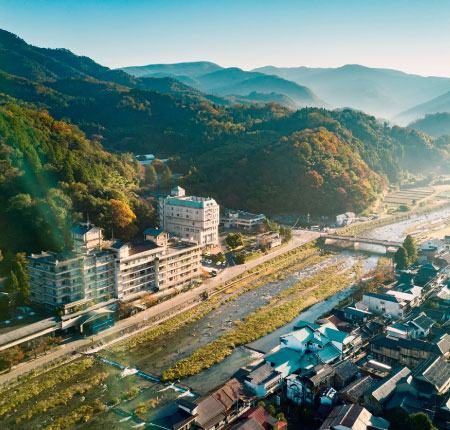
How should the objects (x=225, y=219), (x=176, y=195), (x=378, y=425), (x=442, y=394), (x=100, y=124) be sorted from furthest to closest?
(x=100, y=124), (x=225, y=219), (x=176, y=195), (x=442, y=394), (x=378, y=425)

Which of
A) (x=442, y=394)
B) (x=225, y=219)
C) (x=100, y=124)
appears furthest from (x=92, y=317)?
(x=100, y=124)

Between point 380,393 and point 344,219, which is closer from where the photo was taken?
point 380,393

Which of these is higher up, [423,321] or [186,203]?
[186,203]

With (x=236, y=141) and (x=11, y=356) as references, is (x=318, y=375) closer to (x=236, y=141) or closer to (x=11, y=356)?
(x=11, y=356)

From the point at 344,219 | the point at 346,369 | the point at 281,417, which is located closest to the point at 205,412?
the point at 281,417

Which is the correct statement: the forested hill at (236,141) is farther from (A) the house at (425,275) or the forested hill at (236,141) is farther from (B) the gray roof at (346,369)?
(A) the house at (425,275)

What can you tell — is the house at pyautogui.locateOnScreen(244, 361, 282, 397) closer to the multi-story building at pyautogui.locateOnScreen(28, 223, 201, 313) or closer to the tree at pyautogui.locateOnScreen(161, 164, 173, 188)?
the multi-story building at pyautogui.locateOnScreen(28, 223, 201, 313)

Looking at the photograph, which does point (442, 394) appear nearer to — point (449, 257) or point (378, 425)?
point (378, 425)
